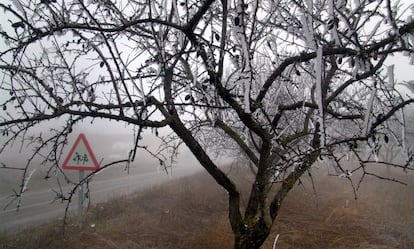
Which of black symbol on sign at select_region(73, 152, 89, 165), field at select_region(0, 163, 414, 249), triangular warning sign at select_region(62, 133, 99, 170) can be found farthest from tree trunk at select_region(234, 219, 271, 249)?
black symbol on sign at select_region(73, 152, 89, 165)

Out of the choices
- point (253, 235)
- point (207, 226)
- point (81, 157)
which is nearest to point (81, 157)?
point (81, 157)

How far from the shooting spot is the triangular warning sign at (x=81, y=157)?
7.74m

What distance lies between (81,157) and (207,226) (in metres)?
3.62

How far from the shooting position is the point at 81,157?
7.81 metres

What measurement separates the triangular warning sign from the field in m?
1.50

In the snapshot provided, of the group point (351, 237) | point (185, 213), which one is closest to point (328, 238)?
point (351, 237)

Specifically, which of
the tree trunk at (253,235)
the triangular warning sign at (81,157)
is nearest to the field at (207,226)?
the triangular warning sign at (81,157)

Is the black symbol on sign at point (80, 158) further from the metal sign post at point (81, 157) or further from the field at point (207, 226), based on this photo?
the field at point (207, 226)

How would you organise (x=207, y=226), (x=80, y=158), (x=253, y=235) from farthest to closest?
(x=207, y=226) → (x=80, y=158) → (x=253, y=235)

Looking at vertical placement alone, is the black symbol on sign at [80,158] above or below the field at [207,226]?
above

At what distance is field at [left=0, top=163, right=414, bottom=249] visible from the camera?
729 centimetres

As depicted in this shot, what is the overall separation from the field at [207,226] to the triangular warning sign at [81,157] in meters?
1.50

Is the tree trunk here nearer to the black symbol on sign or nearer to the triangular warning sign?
the triangular warning sign

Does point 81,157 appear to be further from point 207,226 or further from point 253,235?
point 253,235
